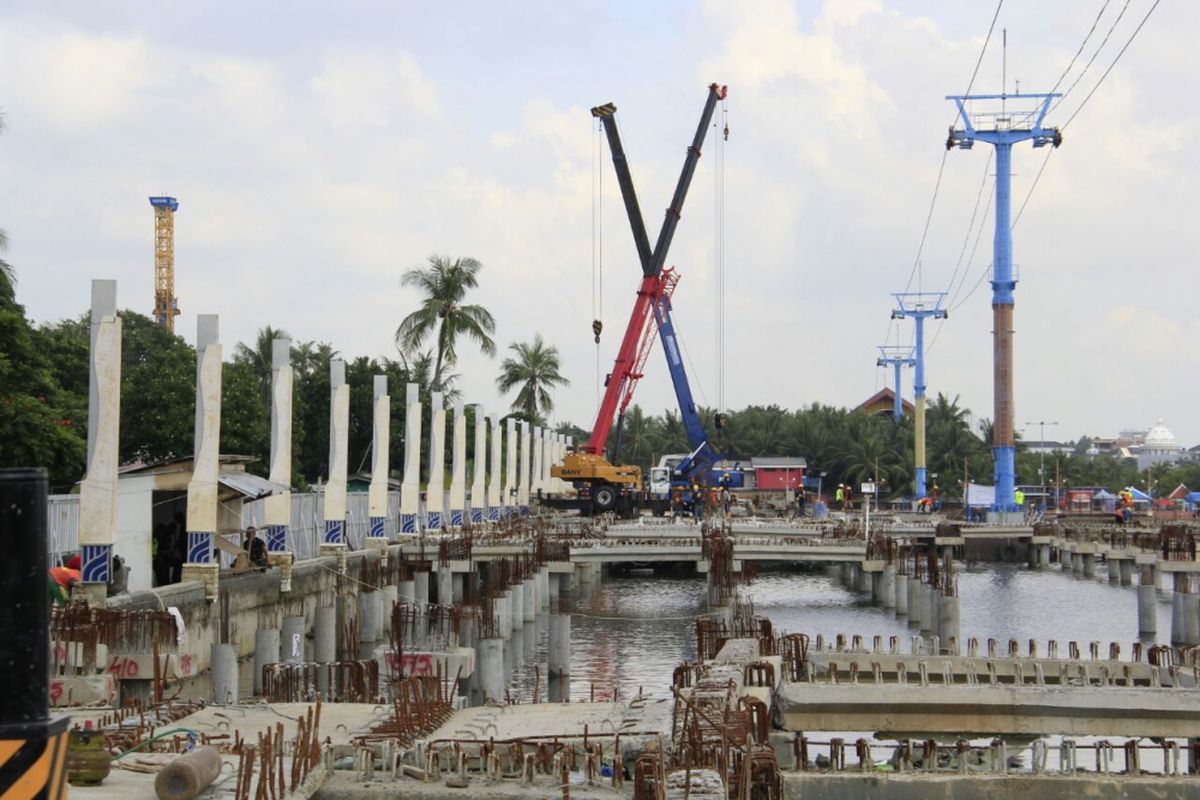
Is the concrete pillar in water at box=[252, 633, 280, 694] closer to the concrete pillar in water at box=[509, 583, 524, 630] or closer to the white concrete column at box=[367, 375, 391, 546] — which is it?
the concrete pillar in water at box=[509, 583, 524, 630]

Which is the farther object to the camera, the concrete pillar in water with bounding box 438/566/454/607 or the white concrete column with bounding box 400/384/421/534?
the white concrete column with bounding box 400/384/421/534

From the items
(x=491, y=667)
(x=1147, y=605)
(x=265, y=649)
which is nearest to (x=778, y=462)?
(x=1147, y=605)

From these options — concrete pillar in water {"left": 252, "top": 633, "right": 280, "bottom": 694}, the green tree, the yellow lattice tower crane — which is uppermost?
the yellow lattice tower crane

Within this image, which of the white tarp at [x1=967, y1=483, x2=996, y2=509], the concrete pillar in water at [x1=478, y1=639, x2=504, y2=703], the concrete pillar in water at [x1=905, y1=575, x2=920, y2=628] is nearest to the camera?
the concrete pillar in water at [x1=478, y1=639, x2=504, y2=703]

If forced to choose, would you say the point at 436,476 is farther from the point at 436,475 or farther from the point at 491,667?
the point at 491,667

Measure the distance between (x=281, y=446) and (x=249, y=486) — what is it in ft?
3.86

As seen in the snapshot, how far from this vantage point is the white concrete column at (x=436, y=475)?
5219cm

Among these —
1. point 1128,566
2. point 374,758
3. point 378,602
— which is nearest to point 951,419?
point 1128,566

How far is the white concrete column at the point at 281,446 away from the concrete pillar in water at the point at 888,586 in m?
25.0

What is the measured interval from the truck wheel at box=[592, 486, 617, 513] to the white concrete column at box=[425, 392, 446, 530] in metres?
17.3

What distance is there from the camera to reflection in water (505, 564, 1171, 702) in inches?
1534

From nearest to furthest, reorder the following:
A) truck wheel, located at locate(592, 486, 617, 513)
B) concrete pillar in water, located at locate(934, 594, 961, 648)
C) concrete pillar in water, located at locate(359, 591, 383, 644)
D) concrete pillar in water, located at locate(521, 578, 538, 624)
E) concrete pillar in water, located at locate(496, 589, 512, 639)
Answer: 1. concrete pillar in water, located at locate(496, 589, 512, 639)
2. concrete pillar in water, located at locate(359, 591, 383, 644)
3. concrete pillar in water, located at locate(934, 594, 961, 648)
4. concrete pillar in water, located at locate(521, 578, 538, 624)
5. truck wheel, located at locate(592, 486, 617, 513)

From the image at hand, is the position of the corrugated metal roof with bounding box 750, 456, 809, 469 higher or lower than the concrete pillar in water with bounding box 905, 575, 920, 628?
higher

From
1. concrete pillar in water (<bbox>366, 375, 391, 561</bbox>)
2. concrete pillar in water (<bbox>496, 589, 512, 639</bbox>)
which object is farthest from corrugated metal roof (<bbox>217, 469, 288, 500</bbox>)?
concrete pillar in water (<bbox>366, 375, 391, 561</bbox>)
